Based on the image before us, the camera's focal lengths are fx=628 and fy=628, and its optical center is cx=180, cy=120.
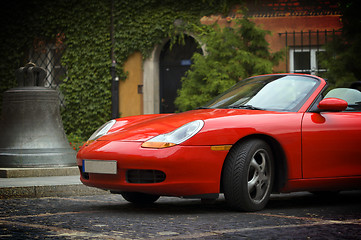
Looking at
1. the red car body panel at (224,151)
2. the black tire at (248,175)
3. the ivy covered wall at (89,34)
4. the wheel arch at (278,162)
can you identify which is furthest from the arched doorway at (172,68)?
the black tire at (248,175)

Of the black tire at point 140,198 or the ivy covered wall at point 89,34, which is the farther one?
the ivy covered wall at point 89,34

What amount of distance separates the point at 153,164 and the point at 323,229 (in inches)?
58.0

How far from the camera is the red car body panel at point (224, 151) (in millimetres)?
5250

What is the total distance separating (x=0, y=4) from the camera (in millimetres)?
18109

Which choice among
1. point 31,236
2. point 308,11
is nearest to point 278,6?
point 308,11

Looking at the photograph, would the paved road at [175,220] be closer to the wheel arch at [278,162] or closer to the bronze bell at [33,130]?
the wheel arch at [278,162]

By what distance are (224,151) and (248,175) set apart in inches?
12.4

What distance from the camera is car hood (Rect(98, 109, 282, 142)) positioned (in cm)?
545

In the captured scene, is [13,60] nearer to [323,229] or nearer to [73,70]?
[73,70]

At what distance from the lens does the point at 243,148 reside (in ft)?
17.7

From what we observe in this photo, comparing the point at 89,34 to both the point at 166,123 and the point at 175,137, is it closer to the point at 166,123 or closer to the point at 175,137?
the point at 166,123

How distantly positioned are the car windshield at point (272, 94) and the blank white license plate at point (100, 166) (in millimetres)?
1367

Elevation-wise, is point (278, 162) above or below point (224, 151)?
below

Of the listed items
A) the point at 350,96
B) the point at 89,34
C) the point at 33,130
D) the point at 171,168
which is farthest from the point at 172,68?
the point at 171,168
